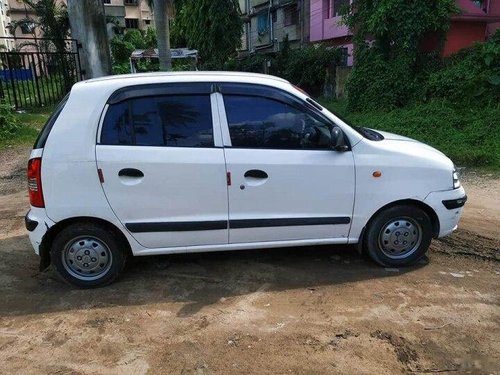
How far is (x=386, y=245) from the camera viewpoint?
14.0 feet

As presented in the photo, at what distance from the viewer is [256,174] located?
388 centimetres

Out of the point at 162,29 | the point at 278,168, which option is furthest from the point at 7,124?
the point at 278,168

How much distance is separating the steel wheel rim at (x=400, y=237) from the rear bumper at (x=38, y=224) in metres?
2.98

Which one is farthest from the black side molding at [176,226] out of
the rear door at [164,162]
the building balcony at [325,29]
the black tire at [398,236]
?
the building balcony at [325,29]

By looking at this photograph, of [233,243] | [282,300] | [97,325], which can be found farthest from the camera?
[233,243]

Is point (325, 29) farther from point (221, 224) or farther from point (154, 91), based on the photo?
point (221, 224)

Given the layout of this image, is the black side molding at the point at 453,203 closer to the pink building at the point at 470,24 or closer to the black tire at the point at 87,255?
the black tire at the point at 87,255

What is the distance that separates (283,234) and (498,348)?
6.06ft

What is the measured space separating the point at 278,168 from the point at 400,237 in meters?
1.38

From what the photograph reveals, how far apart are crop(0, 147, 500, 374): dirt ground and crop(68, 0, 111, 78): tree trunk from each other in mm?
9436

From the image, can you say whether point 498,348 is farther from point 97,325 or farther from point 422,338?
point 97,325

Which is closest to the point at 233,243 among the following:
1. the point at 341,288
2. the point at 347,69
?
the point at 341,288

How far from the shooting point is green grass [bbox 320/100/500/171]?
8734mm

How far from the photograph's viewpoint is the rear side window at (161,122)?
3.82 m
